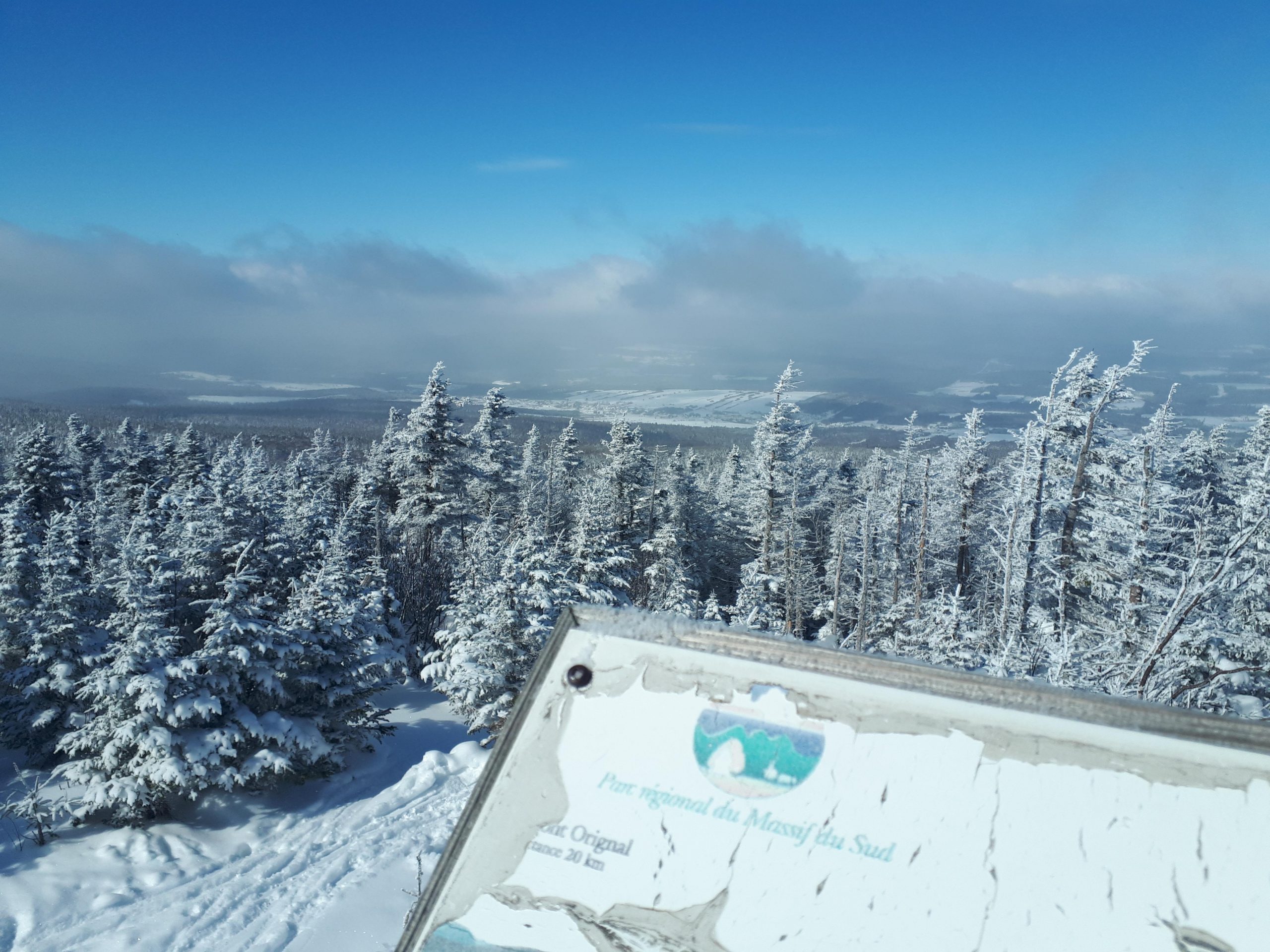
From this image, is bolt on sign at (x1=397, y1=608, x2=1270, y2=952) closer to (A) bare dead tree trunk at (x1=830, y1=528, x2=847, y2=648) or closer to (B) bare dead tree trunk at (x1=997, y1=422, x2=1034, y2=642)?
(B) bare dead tree trunk at (x1=997, y1=422, x2=1034, y2=642)

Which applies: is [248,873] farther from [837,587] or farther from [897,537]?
[897,537]

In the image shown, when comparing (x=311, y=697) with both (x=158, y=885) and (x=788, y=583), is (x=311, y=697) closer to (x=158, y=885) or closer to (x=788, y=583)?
(x=158, y=885)

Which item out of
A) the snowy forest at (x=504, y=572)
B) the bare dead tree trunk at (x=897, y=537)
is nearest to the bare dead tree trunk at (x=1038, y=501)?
the snowy forest at (x=504, y=572)

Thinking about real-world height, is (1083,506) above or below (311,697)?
above

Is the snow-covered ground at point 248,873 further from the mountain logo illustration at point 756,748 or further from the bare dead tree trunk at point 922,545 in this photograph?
the bare dead tree trunk at point 922,545

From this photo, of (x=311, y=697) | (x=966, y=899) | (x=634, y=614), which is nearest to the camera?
(x=966, y=899)

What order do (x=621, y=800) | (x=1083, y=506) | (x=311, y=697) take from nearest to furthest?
(x=621, y=800)
(x=311, y=697)
(x=1083, y=506)

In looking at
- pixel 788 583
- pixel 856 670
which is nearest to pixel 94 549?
pixel 788 583

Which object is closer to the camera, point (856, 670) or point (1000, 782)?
point (1000, 782)
